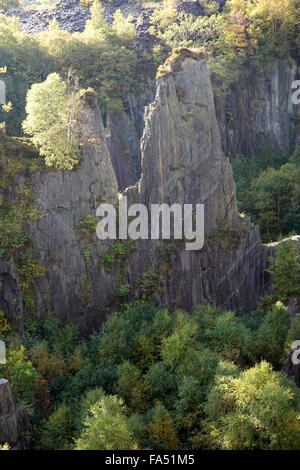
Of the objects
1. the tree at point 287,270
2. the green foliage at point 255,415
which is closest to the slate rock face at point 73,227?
the tree at point 287,270

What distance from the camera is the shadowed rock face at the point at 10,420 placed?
608 inches

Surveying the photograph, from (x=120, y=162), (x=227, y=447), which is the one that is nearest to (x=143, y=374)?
(x=227, y=447)

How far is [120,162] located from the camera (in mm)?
39094

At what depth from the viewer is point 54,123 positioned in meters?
25.0

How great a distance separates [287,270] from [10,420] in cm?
1868

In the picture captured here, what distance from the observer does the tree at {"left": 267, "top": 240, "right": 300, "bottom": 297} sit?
1114 inches

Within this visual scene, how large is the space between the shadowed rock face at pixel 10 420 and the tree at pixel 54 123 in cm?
1228

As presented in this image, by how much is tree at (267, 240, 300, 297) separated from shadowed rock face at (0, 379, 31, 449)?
1777 centimetres

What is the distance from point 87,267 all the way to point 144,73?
25.0m

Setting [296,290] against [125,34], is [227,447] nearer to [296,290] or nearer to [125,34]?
[296,290]

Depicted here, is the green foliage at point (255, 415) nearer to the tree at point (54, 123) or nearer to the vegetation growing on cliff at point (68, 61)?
the tree at point (54, 123)

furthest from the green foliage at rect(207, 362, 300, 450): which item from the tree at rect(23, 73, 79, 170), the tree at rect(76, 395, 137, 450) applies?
the tree at rect(23, 73, 79, 170)

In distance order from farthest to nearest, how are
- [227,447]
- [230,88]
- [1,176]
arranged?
1. [230,88]
2. [1,176]
3. [227,447]

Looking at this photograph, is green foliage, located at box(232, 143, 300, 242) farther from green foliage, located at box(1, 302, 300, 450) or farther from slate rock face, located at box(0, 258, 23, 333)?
slate rock face, located at box(0, 258, 23, 333)
